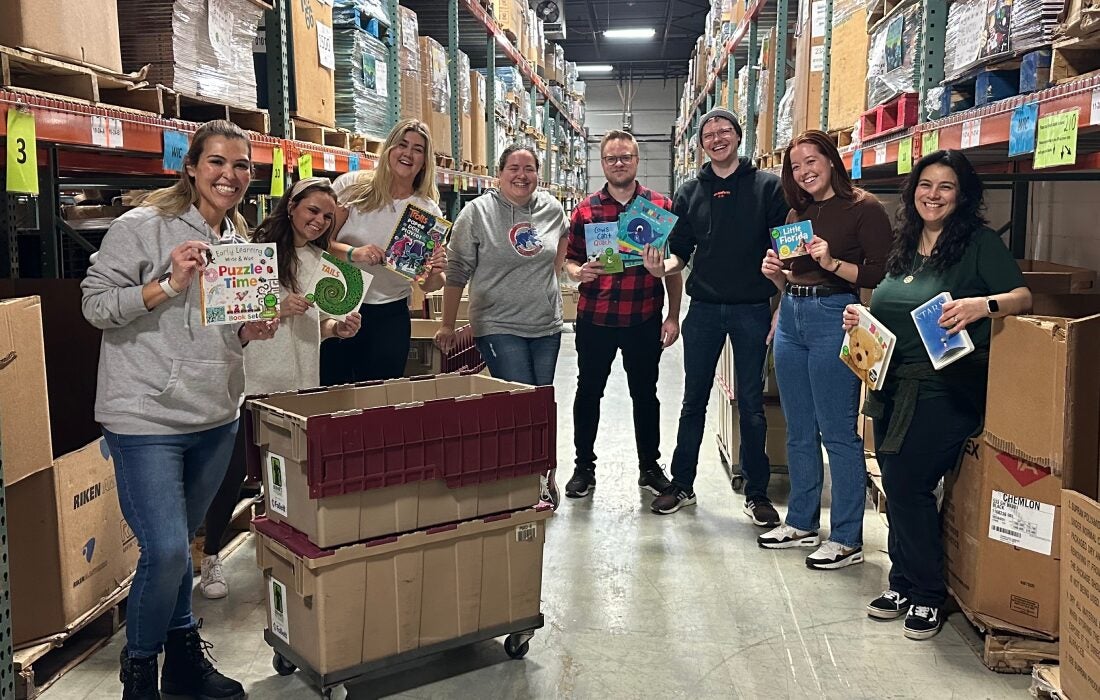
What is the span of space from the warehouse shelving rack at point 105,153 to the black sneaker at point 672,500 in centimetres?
233

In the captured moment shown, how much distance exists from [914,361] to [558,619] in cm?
154

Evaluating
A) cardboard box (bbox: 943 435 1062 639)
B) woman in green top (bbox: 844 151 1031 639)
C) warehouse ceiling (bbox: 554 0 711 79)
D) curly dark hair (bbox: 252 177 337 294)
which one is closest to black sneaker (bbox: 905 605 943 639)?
woman in green top (bbox: 844 151 1031 639)

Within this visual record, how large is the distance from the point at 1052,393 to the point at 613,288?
217 cm

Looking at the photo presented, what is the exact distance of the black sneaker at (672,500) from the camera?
4.40 metres

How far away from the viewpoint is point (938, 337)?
280cm

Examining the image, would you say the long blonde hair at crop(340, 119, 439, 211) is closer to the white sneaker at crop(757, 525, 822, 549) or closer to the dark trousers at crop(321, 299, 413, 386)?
the dark trousers at crop(321, 299, 413, 386)

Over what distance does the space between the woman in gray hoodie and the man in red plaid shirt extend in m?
2.06

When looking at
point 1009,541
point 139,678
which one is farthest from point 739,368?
point 139,678

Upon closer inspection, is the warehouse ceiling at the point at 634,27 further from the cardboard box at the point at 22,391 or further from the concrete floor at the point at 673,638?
the cardboard box at the point at 22,391

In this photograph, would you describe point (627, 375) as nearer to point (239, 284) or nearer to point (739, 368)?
point (739, 368)

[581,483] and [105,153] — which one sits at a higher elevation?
[105,153]

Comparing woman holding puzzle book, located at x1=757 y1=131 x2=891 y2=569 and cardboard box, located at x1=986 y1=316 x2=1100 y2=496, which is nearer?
cardboard box, located at x1=986 y1=316 x2=1100 y2=496

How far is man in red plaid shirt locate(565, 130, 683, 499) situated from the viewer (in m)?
4.26


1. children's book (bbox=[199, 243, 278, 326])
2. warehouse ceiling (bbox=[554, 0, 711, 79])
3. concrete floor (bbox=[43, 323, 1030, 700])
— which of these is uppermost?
warehouse ceiling (bbox=[554, 0, 711, 79])
